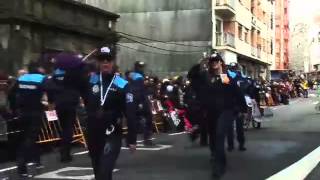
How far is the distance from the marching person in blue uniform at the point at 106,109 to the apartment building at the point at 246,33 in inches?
1400

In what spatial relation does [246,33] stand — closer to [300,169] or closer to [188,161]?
[188,161]

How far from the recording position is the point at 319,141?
15016 millimetres

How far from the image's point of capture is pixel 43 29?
20.9m

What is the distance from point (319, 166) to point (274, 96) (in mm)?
30415

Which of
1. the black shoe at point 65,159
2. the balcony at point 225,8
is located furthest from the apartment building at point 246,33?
the black shoe at point 65,159

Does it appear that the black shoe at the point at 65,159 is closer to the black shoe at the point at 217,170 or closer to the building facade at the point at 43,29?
the black shoe at the point at 217,170

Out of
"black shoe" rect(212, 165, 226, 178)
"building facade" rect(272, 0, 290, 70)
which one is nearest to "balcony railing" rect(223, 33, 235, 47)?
"black shoe" rect(212, 165, 226, 178)

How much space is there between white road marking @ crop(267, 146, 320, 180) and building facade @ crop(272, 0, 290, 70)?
2787 inches

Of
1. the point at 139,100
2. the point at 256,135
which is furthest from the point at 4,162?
the point at 256,135

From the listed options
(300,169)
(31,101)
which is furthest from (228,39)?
(31,101)

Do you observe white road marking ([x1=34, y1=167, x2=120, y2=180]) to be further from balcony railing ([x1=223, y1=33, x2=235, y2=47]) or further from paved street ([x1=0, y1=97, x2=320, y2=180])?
balcony railing ([x1=223, y1=33, x2=235, y2=47])

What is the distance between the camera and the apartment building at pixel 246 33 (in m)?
42.7

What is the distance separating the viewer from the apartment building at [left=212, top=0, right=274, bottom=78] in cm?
4272

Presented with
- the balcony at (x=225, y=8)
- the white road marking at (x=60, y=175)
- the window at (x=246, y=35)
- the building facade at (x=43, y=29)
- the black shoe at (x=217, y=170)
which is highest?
the balcony at (x=225, y=8)
